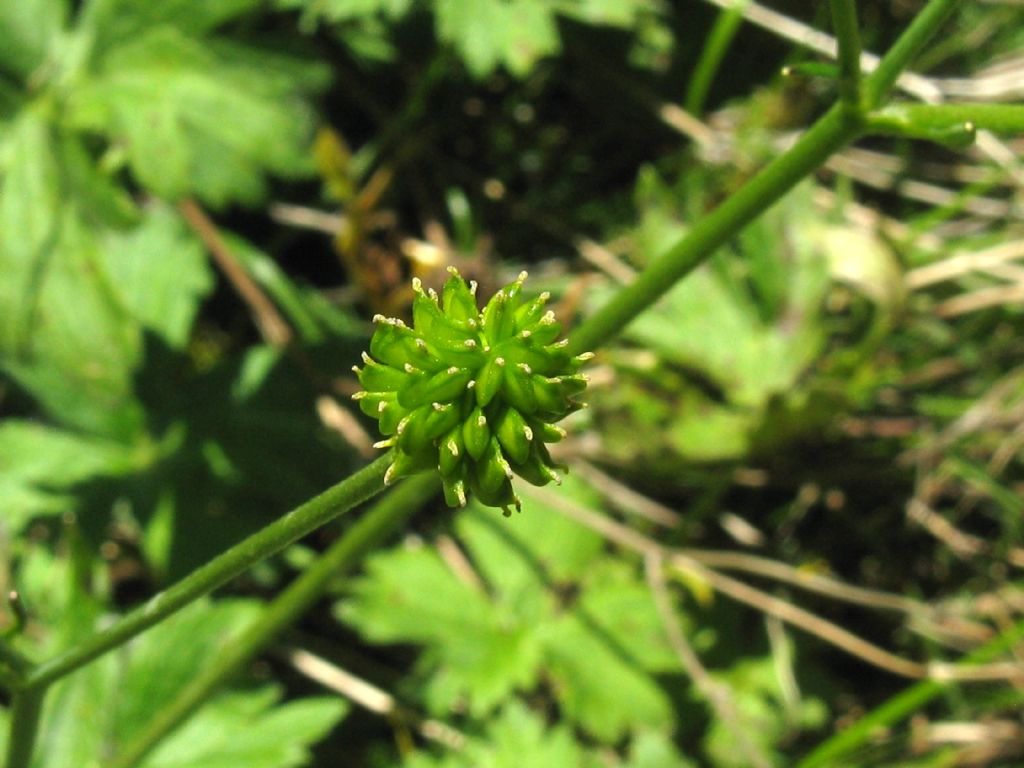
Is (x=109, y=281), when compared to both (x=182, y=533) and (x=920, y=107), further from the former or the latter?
(x=920, y=107)

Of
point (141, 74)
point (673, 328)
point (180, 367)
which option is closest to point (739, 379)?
point (673, 328)

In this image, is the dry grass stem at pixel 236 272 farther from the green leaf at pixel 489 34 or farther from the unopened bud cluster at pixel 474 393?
the unopened bud cluster at pixel 474 393

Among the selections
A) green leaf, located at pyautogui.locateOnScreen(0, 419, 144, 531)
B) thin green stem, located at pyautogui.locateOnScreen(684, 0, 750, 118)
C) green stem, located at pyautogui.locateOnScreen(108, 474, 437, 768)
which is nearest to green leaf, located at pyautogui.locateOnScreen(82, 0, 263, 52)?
green leaf, located at pyautogui.locateOnScreen(0, 419, 144, 531)

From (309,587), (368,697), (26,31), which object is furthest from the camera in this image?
(368,697)

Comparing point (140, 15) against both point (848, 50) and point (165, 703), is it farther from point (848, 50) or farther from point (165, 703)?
point (848, 50)

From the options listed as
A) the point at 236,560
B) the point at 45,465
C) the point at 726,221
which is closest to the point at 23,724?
the point at 236,560

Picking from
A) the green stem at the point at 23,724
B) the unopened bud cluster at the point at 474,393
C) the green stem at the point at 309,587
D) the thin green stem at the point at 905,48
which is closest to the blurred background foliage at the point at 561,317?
the green stem at the point at 309,587
